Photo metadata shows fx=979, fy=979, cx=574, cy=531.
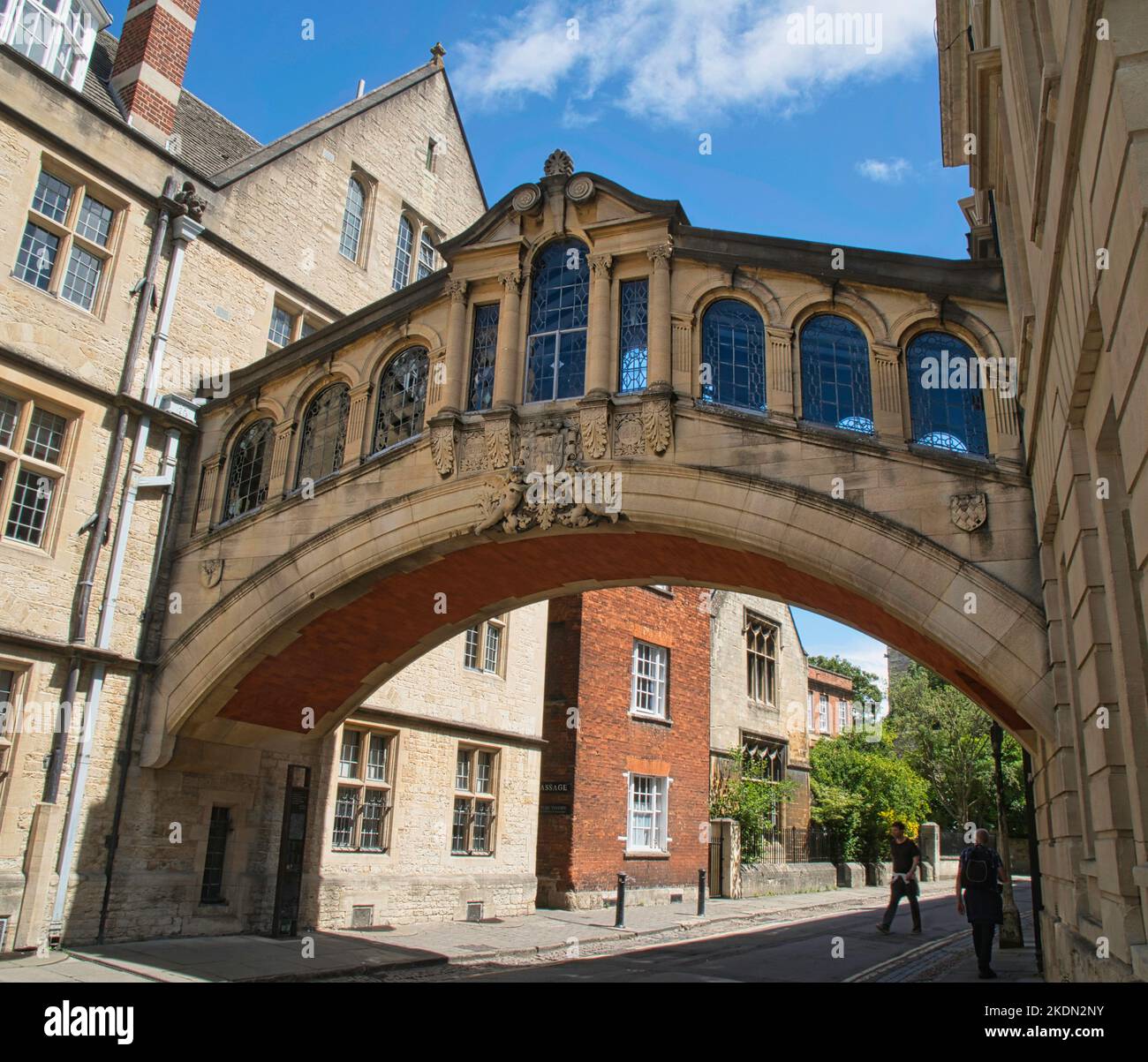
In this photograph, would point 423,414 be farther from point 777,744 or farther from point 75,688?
point 777,744

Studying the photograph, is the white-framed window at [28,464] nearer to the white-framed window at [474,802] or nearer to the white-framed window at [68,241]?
the white-framed window at [68,241]

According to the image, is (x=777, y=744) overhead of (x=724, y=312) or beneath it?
beneath

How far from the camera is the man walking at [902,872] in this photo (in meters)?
16.2

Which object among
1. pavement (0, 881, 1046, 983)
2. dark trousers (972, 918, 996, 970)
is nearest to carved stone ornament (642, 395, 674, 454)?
dark trousers (972, 918, 996, 970)

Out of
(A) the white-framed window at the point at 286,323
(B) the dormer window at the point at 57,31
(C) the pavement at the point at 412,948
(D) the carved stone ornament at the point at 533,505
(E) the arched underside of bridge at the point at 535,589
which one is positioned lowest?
(C) the pavement at the point at 412,948

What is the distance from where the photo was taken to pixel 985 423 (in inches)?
412

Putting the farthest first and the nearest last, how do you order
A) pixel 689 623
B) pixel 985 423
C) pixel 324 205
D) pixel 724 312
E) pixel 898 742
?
pixel 898 742 → pixel 689 623 → pixel 324 205 → pixel 724 312 → pixel 985 423

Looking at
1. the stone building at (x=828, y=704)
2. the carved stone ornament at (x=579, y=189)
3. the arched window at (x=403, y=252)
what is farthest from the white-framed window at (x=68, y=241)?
the stone building at (x=828, y=704)

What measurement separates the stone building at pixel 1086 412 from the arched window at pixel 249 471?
10.5m

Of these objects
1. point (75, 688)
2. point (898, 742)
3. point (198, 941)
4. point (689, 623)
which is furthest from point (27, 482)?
point (898, 742)

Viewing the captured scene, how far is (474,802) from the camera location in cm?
1897

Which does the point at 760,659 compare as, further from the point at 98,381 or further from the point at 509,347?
the point at 98,381

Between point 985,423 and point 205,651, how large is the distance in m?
10.6

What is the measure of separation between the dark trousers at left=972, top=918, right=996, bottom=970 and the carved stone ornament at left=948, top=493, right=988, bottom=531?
5.05m
